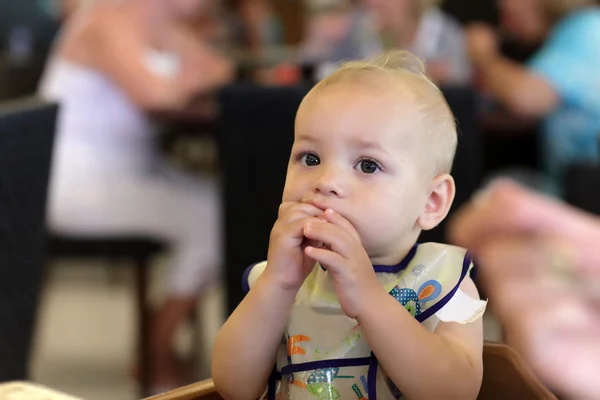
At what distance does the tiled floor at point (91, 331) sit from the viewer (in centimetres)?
300

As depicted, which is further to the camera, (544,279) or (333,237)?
(544,279)

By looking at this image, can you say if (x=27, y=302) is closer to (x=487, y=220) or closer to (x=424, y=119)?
(x=487, y=220)

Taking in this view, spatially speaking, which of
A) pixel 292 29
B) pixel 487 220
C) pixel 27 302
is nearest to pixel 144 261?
pixel 27 302

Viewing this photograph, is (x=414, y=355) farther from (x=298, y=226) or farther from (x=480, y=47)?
(x=480, y=47)

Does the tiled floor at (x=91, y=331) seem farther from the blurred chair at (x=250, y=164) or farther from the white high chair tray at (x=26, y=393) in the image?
the white high chair tray at (x=26, y=393)

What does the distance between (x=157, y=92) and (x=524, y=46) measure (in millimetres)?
1510

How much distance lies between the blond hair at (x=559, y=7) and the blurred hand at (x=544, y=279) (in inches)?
59.5

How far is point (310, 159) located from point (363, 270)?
140 mm

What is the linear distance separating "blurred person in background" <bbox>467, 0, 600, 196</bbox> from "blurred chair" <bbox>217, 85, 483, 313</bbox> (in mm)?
752

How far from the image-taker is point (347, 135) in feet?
2.84

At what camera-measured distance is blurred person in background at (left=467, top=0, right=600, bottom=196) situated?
251 centimetres

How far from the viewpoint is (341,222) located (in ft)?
2.71

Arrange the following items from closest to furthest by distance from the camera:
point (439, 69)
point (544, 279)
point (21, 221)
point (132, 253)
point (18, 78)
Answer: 1. point (544, 279)
2. point (21, 221)
3. point (132, 253)
4. point (439, 69)
5. point (18, 78)

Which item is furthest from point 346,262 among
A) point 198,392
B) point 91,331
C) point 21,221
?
point 91,331
